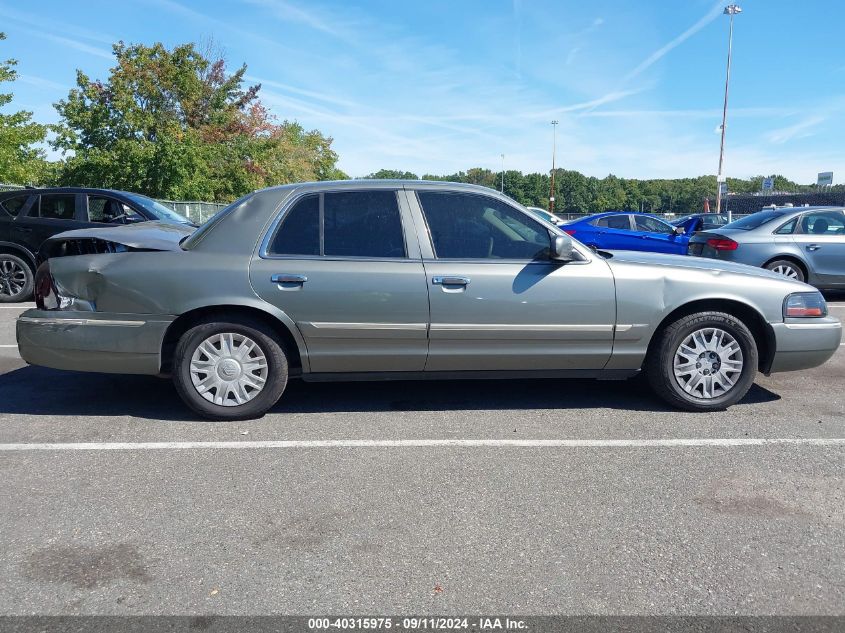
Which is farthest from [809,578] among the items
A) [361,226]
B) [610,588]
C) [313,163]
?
[313,163]

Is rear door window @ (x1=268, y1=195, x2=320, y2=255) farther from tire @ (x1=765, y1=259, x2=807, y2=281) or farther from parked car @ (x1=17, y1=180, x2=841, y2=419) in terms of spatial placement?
tire @ (x1=765, y1=259, x2=807, y2=281)

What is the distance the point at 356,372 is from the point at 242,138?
113ft

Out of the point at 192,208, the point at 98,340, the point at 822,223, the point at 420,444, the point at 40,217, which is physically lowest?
the point at 420,444

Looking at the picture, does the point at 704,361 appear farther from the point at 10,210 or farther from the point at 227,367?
the point at 10,210

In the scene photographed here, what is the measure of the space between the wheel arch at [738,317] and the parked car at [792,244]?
18.2 feet

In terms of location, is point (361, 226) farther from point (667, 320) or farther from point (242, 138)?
point (242, 138)

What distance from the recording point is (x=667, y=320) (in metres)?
4.88

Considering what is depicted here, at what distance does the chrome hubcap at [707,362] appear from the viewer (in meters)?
4.85

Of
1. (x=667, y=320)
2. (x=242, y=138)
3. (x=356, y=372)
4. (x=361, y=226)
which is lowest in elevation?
(x=356, y=372)

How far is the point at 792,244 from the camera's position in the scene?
1028 cm

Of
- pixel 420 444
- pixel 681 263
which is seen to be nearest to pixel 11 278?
pixel 420 444

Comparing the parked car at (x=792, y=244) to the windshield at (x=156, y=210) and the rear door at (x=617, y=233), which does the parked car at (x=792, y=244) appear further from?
the windshield at (x=156, y=210)

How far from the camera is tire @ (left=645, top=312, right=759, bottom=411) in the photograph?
4816 millimetres

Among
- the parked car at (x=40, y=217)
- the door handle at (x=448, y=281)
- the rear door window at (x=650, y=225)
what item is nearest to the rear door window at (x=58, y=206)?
the parked car at (x=40, y=217)
